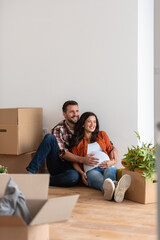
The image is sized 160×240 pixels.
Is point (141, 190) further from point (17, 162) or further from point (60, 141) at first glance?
point (17, 162)

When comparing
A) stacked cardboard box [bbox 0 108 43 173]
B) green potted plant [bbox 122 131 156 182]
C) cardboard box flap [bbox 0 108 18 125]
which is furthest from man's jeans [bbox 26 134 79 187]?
green potted plant [bbox 122 131 156 182]

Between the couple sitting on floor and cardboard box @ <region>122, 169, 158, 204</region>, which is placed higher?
the couple sitting on floor

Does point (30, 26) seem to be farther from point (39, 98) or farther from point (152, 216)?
point (152, 216)

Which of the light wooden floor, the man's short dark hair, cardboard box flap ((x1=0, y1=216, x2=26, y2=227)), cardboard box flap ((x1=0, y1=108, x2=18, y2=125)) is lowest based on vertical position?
the light wooden floor

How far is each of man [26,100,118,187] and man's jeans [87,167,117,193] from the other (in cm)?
9

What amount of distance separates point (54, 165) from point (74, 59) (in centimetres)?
117

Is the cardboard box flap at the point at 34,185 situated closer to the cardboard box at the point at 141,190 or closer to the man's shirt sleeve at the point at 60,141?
the cardboard box at the point at 141,190

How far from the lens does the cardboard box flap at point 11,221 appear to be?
1.33 m

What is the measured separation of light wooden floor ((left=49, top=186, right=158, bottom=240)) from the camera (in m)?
1.92

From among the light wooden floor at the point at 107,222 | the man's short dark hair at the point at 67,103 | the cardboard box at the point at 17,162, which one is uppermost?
the man's short dark hair at the point at 67,103

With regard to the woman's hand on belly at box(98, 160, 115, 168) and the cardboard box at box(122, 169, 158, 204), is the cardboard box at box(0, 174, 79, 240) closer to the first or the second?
the cardboard box at box(122, 169, 158, 204)

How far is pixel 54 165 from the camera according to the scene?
337 cm

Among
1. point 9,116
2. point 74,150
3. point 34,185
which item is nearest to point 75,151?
point 74,150

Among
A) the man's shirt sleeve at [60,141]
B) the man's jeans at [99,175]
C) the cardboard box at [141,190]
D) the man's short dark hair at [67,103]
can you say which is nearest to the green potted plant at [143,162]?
the cardboard box at [141,190]
